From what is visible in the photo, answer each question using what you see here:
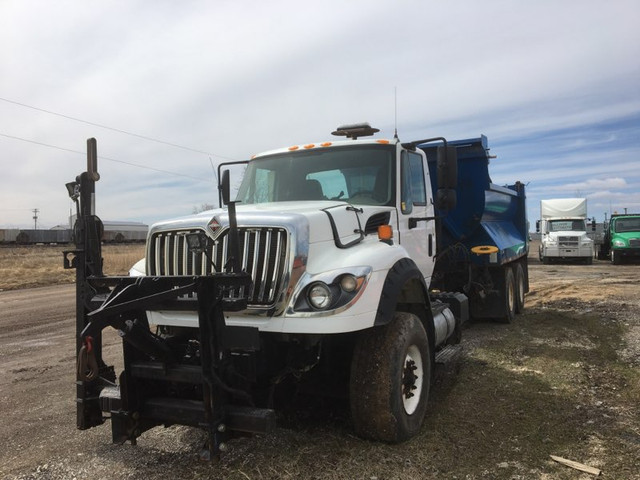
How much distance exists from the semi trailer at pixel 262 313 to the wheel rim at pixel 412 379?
0.04ft

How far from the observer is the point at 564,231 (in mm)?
25391

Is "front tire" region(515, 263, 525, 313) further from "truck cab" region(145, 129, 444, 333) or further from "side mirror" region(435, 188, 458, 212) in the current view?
"truck cab" region(145, 129, 444, 333)

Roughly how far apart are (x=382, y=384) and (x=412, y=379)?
1.72 ft

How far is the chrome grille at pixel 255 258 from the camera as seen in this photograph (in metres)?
3.54

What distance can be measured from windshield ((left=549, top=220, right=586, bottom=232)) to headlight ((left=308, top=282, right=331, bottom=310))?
25137 mm

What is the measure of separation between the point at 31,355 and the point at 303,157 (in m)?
5.18

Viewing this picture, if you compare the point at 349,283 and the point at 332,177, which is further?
the point at 332,177

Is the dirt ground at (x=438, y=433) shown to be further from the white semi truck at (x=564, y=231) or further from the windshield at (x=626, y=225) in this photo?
the windshield at (x=626, y=225)

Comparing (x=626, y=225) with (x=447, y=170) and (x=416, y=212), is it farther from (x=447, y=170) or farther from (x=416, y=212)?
(x=416, y=212)

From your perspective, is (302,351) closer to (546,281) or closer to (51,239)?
(546,281)

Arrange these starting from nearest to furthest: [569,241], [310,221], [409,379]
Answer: [310,221] < [409,379] < [569,241]

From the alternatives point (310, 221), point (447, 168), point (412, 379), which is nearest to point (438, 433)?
point (412, 379)

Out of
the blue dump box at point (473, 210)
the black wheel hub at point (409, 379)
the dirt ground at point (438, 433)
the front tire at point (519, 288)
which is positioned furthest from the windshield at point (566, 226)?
the black wheel hub at point (409, 379)

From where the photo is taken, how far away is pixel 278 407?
4.50 m
